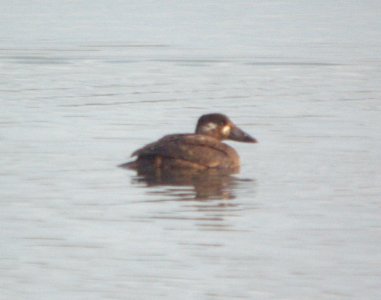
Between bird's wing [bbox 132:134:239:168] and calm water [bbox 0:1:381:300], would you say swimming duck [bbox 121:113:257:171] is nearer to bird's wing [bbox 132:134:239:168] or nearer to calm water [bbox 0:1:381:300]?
bird's wing [bbox 132:134:239:168]

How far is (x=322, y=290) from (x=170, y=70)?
17161mm

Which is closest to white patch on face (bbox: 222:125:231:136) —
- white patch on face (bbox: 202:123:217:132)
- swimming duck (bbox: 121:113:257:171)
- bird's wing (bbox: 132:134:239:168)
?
white patch on face (bbox: 202:123:217:132)

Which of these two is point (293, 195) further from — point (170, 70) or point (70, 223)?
point (170, 70)

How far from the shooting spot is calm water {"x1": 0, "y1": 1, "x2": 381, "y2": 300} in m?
11.3

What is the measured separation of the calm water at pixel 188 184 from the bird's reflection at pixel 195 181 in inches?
1.9

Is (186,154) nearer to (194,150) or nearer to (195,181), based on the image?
(194,150)

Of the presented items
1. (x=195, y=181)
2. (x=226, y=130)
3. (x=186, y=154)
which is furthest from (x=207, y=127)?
(x=195, y=181)

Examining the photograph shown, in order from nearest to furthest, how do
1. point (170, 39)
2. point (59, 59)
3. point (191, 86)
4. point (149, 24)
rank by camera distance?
point (191, 86) → point (59, 59) → point (170, 39) → point (149, 24)

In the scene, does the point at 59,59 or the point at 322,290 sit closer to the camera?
the point at 322,290

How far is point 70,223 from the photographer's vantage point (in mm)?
13273

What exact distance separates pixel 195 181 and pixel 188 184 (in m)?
0.23

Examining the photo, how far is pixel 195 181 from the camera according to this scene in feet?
52.6

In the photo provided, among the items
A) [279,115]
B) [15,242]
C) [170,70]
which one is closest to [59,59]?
[170,70]

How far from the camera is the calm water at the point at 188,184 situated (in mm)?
11320
